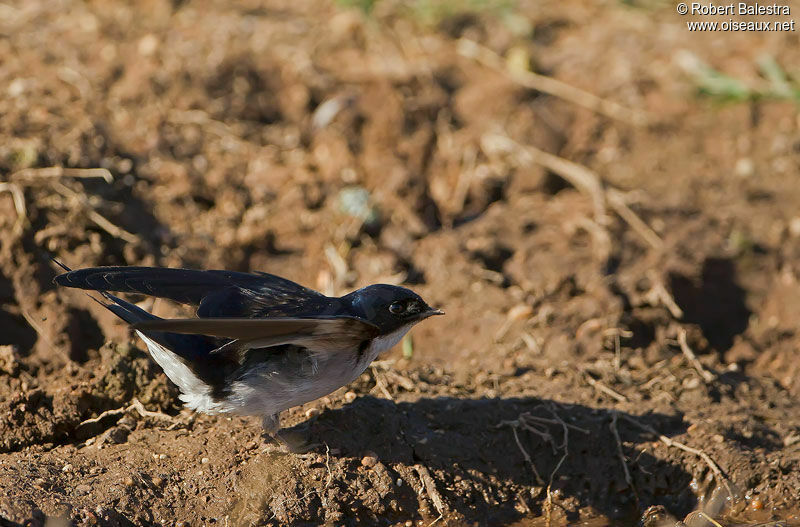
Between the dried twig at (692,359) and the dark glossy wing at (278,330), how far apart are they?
6.99 ft

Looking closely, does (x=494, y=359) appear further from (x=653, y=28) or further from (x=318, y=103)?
(x=653, y=28)

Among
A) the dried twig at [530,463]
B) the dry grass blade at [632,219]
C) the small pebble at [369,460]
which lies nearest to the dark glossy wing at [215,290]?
the small pebble at [369,460]

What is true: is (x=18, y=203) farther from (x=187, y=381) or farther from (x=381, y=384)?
(x=381, y=384)

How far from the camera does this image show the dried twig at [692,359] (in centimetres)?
543

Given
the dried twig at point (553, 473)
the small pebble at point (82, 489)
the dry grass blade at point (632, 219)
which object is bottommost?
the dried twig at point (553, 473)

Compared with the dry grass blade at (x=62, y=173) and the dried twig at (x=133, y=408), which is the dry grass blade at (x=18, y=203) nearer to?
the dry grass blade at (x=62, y=173)

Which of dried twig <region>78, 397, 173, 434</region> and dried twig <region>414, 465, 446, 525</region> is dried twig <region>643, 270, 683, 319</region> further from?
dried twig <region>78, 397, 173, 434</region>

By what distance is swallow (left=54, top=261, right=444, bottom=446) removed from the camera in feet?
13.6

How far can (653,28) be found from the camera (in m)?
8.86

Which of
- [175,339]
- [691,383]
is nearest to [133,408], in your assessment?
[175,339]

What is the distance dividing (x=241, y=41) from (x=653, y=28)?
11.9ft

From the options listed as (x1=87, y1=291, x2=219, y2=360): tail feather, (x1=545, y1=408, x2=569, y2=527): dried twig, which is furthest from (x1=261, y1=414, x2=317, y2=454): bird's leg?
(x1=545, y1=408, x2=569, y2=527): dried twig

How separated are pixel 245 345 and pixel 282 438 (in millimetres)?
605

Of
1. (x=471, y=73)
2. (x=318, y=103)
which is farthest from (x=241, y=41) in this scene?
(x=471, y=73)
